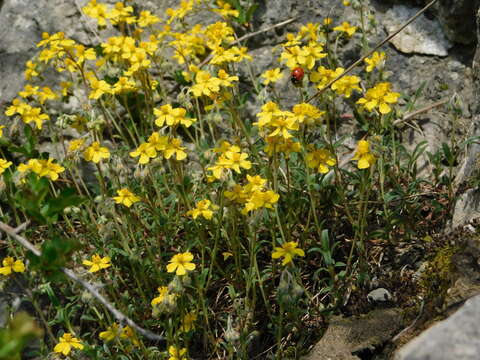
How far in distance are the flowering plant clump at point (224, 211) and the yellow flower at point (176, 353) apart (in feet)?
0.14

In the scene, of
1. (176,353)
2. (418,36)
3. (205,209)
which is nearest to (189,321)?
(176,353)

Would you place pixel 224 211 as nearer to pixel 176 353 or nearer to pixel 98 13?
pixel 176 353

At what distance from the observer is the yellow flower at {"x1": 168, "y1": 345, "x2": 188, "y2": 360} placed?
3.37 m

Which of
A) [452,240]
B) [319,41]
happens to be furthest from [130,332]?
[319,41]

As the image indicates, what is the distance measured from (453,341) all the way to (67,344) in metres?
2.39

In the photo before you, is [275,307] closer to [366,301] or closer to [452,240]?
[366,301]

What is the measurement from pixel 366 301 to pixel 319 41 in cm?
199

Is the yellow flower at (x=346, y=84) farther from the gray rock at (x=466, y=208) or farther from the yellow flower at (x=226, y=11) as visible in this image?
the yellow flower at (x=226, y=11)

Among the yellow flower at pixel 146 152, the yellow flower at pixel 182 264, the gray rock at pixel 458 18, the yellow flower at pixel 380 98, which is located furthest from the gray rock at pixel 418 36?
the yellow flower at pixel 182 264

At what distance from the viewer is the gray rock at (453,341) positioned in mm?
1852

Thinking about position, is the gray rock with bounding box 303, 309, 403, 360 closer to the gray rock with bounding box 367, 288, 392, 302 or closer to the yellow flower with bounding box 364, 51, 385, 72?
the gray rock with bounding box 367, 288, 392, 302

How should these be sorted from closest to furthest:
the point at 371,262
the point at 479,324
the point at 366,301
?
the point at 479,324 < the point at 366,301 < the point at 371,262

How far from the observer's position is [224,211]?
3.49m

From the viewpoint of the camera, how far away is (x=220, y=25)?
14.7 feet
